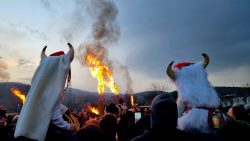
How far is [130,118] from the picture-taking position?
7.54 metres

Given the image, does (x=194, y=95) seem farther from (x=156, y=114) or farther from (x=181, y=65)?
(x=156, y=114)

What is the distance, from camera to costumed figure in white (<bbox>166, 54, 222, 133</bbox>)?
416cm

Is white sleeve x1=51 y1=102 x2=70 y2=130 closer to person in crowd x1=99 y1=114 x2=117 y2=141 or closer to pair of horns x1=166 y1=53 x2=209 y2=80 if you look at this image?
person in crowd x1=99 y1=114 x2=117 y2=141

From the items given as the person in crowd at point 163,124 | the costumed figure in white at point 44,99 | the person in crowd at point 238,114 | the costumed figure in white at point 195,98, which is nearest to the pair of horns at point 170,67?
the costumed figure in white at point 195,98

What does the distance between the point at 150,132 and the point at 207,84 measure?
1.62 m

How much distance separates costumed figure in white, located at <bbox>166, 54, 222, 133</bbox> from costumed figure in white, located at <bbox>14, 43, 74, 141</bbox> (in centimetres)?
186

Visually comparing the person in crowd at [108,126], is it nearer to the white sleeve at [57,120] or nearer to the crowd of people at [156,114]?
the crowd of people at [156,114]

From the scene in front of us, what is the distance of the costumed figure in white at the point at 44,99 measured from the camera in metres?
4.76

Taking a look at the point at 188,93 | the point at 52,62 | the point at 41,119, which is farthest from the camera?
the point at 52,62

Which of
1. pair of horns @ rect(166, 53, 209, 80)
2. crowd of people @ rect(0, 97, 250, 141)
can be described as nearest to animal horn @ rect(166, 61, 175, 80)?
pair of horns @ rect(166, 53, 209, 80)

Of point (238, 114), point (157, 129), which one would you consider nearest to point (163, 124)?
point (157, 129)

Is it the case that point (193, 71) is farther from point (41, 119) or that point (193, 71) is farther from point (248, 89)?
point (248, 89)

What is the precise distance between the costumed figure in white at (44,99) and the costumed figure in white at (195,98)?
186 centimetres

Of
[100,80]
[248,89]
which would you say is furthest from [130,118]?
[248,89]
